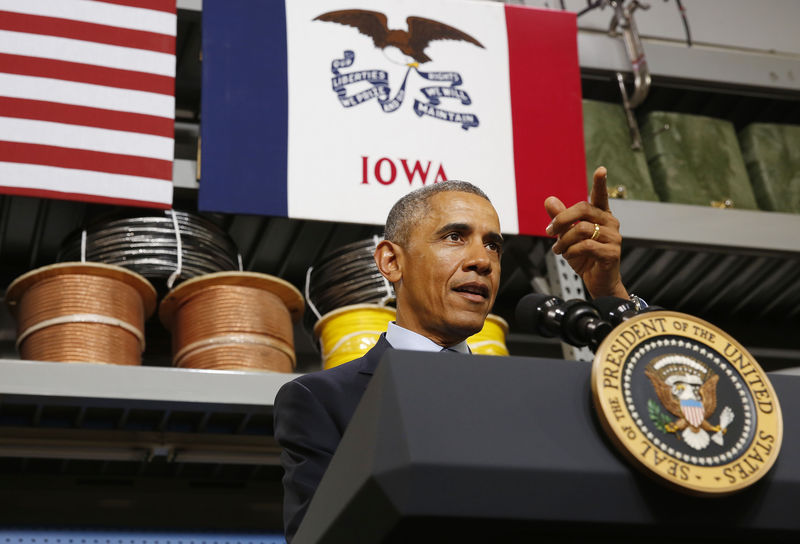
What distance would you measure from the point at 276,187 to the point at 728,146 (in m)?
1.70

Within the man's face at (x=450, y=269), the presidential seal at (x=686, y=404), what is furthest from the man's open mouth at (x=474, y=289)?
the presidential seal at (x=686, y=404)

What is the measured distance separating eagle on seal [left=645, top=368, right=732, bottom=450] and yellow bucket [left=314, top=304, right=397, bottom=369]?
1980mm

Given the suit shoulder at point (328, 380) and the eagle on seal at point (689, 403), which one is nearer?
the eagle on seal at point (689, 403)

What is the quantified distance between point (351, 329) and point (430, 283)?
53.1 inches

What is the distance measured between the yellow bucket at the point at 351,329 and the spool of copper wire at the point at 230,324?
116 millimetres

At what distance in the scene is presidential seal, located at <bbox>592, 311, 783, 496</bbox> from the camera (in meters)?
0.81

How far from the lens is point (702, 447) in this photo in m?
0.82

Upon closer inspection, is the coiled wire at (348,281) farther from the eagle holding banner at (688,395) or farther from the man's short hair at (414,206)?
the eagle holding banner at (688,395)

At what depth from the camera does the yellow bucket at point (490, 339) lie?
2881mm

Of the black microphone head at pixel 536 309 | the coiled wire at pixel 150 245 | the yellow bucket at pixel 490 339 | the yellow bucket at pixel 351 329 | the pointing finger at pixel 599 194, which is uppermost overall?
the pointing finger at pixel 599 194

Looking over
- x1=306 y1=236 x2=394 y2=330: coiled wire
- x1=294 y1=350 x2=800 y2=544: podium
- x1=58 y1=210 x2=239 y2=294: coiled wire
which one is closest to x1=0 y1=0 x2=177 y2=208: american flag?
x1=58 y1=210 x2=239 y2=294: coiled wire

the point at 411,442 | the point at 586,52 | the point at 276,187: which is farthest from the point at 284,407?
the point at 586,52

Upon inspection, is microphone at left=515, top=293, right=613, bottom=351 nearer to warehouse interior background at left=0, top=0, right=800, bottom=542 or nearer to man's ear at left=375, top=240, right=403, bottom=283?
man's ear at left=375, top=240, right=403, bottom=283

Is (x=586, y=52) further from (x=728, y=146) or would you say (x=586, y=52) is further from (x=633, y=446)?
(x=633, y=446)
